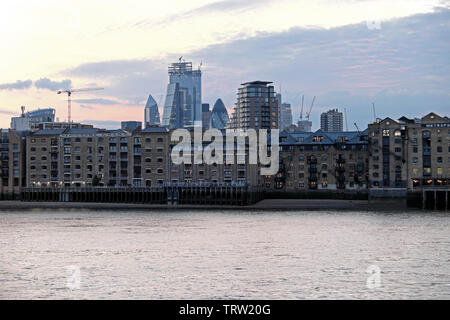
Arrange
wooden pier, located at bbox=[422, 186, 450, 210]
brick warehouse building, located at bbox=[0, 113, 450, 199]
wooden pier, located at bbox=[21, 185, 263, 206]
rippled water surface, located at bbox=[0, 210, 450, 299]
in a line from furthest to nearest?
brick warehouse building, located at bbox=[0, 113, 450, 199]
wooden pier, located at bbox=[21, 185, 263, 206]
wooden pier, located at bbox=[422, 186, 450, 210]
rippled water surface, located at bbox=[0, 210, 450, 299]

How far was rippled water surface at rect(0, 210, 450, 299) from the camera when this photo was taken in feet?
164

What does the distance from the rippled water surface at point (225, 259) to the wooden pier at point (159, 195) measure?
44.3m

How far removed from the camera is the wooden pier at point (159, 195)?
156250mm

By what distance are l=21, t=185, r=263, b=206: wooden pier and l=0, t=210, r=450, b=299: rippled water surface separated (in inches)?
1745

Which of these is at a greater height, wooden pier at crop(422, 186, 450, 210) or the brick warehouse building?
the brick warehouse building

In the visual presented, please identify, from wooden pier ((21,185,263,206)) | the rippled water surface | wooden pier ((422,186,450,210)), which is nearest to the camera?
the rippled water surface

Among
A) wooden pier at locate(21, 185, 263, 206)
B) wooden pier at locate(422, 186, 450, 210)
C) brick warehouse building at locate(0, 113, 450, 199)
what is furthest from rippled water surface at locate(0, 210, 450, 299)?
brick warehouse building at locate(0, 113, 450, 199)

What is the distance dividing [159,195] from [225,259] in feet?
330

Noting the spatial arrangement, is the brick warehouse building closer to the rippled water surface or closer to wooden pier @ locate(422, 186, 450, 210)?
wooden pier @ locate(422, 186, 450, 210)

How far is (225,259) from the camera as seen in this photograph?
6512cm

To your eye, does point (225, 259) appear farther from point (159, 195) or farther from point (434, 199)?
point (159, 195)
